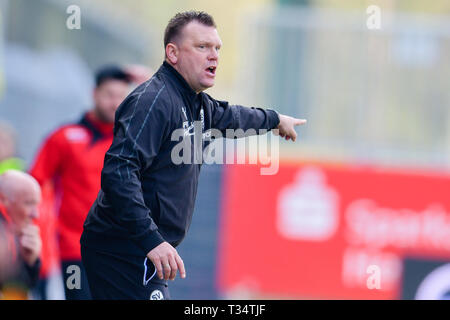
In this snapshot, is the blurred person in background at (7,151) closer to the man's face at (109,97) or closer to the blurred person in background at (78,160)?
the blurred person in background at (78,160)

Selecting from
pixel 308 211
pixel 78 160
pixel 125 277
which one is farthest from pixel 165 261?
pixel 308 211

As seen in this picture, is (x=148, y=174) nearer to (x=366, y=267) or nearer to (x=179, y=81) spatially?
(x=179, y=81)

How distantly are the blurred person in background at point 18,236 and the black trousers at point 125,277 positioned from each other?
0.89 metres

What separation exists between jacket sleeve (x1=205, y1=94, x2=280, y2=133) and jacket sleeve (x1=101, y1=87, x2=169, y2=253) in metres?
0.64

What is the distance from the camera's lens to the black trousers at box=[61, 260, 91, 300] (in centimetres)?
654

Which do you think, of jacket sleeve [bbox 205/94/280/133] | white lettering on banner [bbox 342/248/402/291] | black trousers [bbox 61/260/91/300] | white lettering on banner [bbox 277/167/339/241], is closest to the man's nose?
jacket sleeve [bbox 205/94/280/133]

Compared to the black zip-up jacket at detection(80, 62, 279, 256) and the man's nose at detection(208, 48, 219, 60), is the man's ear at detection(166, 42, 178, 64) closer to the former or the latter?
the black zip-up jacket at detection(80, 62, 279, 256)

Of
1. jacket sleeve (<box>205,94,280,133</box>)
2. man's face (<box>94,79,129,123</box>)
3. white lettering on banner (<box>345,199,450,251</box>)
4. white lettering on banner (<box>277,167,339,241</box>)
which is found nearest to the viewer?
jacket sleeve (<box>205,94,280,133</box>)

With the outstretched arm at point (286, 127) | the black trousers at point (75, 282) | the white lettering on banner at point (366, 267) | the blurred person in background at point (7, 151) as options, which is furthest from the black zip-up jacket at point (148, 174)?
the white lettering on banner at point (366, 267)

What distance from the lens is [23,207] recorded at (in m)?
6.46

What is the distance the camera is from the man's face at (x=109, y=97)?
7641mm

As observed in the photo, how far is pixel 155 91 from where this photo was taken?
502 centimetres

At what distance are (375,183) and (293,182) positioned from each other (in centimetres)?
106
